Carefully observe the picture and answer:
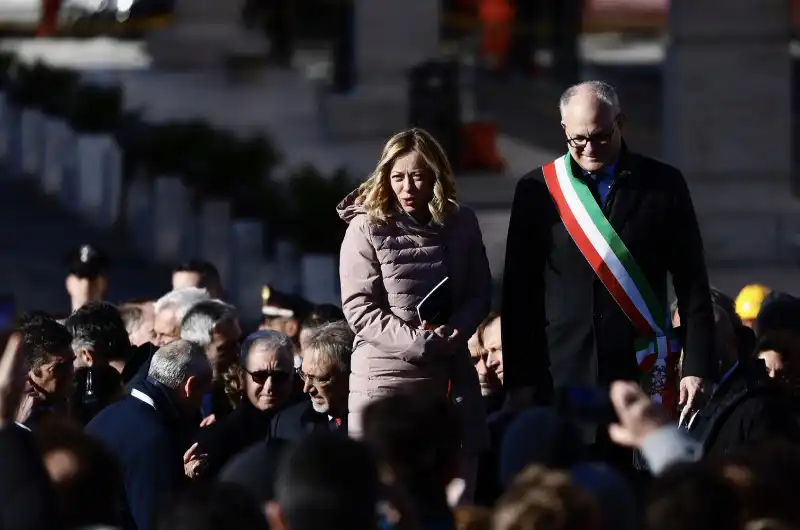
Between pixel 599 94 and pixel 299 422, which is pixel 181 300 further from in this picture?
pixel 599 94

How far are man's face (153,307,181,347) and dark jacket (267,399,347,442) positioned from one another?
2019mm

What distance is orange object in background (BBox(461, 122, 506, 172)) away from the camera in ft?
69.8

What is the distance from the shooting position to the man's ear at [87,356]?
861 centimetres

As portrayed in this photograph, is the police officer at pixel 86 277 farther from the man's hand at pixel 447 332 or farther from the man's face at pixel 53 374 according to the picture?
the man's hand at pixel 447 332

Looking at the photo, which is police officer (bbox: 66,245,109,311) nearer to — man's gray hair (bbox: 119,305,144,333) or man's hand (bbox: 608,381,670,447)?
man's gray hair (bbox: 119,305,144,333)

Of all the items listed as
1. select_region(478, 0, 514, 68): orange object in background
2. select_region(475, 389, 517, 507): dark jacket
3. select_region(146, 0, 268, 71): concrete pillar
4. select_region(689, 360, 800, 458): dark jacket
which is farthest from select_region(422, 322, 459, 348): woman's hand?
select_region(478, 0, 514, 68): orange object in background

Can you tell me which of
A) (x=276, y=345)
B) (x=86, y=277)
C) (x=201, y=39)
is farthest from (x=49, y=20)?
(x=276, y=345)

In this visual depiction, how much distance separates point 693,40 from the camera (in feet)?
56.0

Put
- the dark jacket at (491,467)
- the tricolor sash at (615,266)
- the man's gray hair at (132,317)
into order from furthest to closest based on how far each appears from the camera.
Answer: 1. the man's gray hair at (132,317)
2. the dark jacket at (491,467)
3. the tricolor sash at (615,266)

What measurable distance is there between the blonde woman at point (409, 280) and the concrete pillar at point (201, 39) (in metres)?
16.3

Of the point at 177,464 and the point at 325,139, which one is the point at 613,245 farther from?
the point at 325,139

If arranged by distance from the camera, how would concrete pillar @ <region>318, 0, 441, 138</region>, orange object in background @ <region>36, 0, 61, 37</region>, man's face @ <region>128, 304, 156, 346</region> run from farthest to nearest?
1. orange object in background @ <region>36, 0, 61, 37</region>
2. concrete pillar @ <region>318, 0, 441, 138</region>
3. man's face @ <region>128, 304, 156, 346</region>

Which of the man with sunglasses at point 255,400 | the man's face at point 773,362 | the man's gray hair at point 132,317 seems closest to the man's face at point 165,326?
the man's gray hair at point 132,317

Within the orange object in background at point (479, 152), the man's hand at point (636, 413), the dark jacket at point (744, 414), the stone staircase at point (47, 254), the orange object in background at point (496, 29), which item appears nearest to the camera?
the man's hand at point (636, 413)
